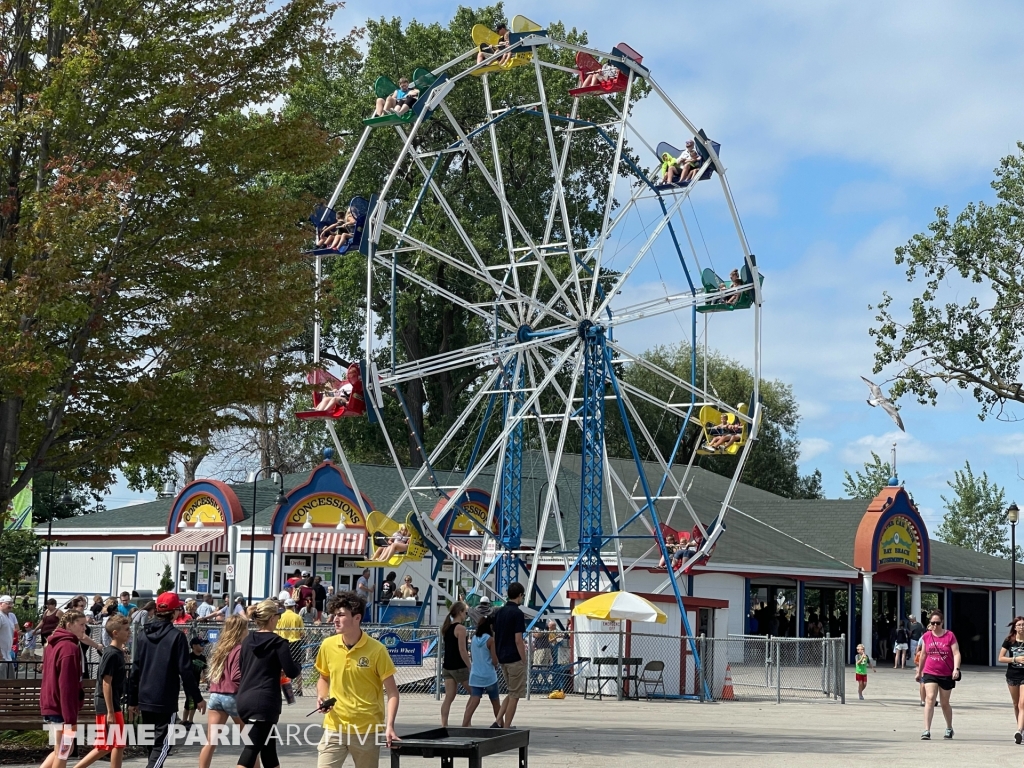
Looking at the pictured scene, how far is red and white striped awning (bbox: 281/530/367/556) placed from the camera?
3653cm

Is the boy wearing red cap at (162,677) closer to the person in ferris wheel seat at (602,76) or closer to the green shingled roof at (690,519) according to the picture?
the person in ferris wheel seat at (602,76)

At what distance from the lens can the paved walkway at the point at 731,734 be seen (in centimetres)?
1454

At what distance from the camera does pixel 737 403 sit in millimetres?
64250

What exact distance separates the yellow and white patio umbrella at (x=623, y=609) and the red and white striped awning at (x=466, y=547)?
12.2 m

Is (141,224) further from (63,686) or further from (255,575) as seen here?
(255,575)

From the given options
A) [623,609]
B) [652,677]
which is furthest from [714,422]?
[623,609]

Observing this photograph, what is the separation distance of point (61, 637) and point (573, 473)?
111 feet

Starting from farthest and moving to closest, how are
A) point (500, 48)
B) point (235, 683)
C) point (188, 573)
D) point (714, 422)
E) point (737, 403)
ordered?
1. point (737, 403)
2. point (188, 573)
3. point (714, 422)
4. point (500, 48)
5. point (235, 683)

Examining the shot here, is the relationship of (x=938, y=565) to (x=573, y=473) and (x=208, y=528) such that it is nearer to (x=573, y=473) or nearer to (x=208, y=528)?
(x=573, y=473)

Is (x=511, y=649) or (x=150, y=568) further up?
(x=150, y=568)

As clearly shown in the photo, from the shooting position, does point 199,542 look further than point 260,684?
Yes

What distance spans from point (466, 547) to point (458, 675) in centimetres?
2208

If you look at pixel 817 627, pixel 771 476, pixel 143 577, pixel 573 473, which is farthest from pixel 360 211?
pixel 771 476

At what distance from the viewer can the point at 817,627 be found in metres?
43.7
